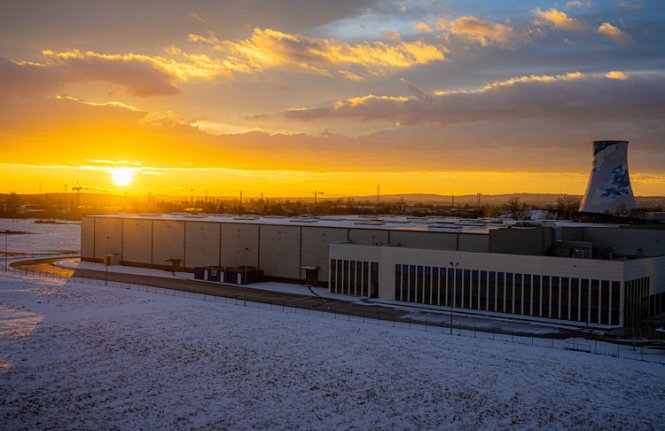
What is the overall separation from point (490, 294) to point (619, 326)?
1096cm

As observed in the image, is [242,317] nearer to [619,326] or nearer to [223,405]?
[223,405]

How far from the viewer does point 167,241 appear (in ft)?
277

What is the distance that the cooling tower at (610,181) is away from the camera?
356ft

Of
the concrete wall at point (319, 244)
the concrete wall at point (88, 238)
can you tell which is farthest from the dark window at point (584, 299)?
the concrete wall at point (88, 238)

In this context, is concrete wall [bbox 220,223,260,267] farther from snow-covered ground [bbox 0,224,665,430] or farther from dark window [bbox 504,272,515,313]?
dark window [bbox 504,272,515,313]

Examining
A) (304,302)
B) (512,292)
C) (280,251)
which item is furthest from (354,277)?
(512,292)

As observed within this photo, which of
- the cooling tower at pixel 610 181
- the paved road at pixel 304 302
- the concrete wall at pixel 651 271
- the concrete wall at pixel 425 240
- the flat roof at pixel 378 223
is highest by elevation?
the cooling tower at pixel 610 181

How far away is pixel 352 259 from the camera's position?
64.1m

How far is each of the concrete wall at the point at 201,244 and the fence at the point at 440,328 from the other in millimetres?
13863

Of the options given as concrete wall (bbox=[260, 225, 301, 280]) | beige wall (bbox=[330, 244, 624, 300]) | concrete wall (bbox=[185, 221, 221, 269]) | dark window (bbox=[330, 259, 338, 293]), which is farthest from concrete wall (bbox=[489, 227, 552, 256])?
concrete wall (bbox=[185, 221, 221, 269])

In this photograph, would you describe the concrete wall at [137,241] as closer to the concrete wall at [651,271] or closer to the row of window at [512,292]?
the row of window at [512,292]

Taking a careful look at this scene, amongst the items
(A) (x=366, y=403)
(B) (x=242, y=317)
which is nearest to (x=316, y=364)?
(A) (x=366, y=403)

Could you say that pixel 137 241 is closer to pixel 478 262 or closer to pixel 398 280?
pixel 398 280

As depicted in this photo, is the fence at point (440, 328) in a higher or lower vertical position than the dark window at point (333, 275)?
lower
